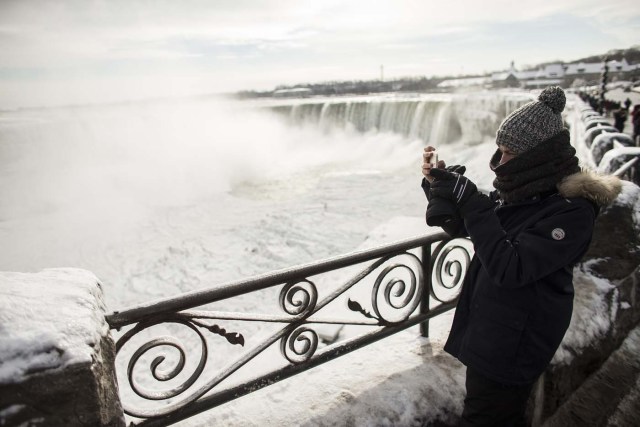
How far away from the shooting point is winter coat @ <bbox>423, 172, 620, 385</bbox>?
134cm

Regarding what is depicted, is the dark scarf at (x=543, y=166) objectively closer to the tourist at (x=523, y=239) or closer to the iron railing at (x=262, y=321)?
the tourist at (x=523, y=239)

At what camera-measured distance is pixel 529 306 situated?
1.46m

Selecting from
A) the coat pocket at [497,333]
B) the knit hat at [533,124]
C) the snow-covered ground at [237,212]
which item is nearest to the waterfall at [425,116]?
the snow-covered ground at [237,212]

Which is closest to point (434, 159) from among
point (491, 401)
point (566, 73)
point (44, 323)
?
point (491, 401)

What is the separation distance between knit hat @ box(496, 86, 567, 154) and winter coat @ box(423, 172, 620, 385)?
19 centimetres

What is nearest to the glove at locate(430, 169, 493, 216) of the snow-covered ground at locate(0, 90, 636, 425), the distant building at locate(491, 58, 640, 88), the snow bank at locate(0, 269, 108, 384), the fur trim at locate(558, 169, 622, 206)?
the fur trim at locate(558, 169, 622, 206)

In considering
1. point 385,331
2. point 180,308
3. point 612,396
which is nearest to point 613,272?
point 612,396

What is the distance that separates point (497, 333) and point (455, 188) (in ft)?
1.99

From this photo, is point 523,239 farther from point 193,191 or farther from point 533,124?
point 193,191

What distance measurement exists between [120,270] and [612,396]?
10357mm

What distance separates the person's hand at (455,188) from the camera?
4.79 ft

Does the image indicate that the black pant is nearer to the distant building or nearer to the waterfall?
the waterfall

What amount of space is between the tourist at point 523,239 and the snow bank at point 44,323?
1.29 meters

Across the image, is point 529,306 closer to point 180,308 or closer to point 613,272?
point 180,308
